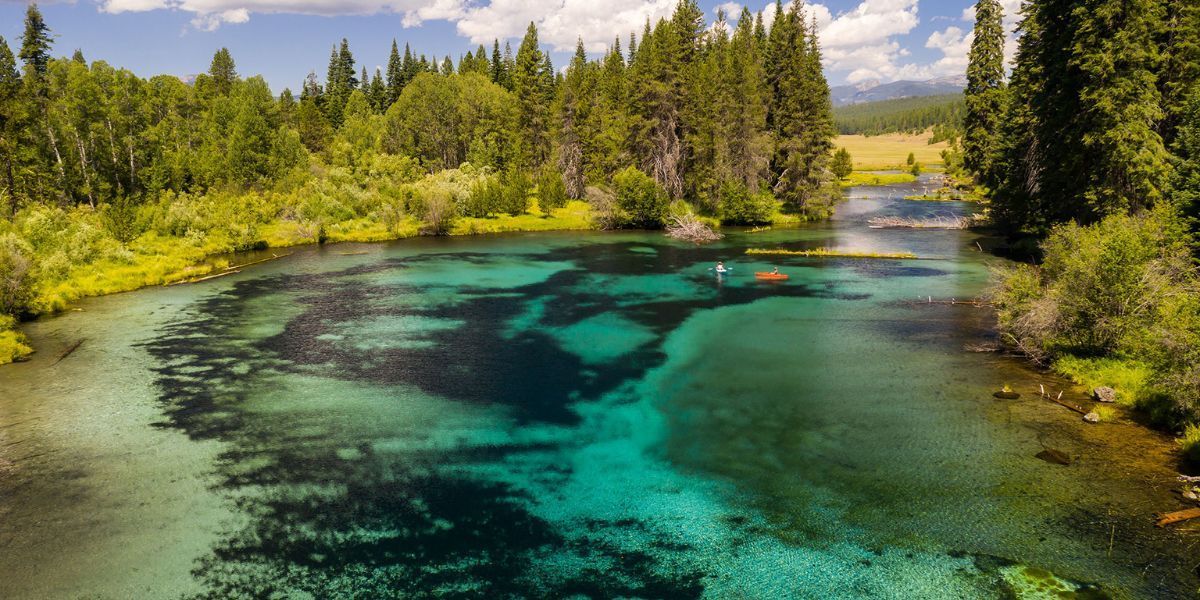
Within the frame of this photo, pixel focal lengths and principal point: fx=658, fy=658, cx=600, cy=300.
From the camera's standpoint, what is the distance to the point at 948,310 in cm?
3950

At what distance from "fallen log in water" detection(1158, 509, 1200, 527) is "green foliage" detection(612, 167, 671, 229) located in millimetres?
63929

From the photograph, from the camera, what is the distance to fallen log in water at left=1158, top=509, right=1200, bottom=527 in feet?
57.2

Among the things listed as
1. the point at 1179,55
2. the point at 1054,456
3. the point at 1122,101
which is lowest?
the point at 1054,456

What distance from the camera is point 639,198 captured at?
78312mm

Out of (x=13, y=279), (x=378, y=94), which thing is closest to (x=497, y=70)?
(x=378, y=94)

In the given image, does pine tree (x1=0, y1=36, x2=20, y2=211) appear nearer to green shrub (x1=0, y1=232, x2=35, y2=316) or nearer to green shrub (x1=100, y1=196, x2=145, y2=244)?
green shrub (x1=100, y1=196, x2=145, y2=244)

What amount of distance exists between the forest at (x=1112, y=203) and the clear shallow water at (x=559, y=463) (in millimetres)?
2293

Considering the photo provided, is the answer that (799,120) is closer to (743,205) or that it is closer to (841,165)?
(743,205)

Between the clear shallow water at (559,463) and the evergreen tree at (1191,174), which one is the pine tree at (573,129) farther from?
the evergreen tree at (1191,174)

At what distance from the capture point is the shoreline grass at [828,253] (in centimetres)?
5744

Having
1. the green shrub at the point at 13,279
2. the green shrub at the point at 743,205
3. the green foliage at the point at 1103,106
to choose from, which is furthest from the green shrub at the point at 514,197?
the green foliage at the point at 1103,106

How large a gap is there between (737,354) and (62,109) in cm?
7798

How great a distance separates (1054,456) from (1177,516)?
3.92 m

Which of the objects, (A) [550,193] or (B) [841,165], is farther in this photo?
(B) [841,165]
